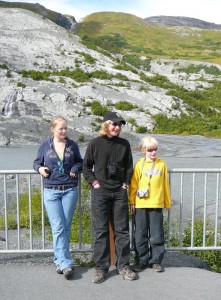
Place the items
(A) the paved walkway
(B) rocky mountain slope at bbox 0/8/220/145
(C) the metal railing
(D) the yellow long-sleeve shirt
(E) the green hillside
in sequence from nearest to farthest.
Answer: (A) the paved walkway, (D) the yellow long-sleeve shirt, (C) the metal railing, (B) rocky mountain slope at bbox 0/8/220/145, (E) the green hillside

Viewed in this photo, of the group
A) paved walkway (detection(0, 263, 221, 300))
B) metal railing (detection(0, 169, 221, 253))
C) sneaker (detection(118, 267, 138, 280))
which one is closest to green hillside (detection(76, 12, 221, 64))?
metal railing (detection(0, 169, 221, 253))

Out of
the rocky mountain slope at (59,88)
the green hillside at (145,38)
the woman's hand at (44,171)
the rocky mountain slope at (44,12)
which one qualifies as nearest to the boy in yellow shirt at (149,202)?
the woman's hand at (44,171)

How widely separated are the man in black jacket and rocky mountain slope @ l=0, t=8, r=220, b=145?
20.7 metres

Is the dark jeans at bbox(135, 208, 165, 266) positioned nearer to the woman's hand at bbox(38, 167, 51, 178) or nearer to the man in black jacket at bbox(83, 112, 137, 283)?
the man in black jacket at bbox(83, 112, 137, 283)

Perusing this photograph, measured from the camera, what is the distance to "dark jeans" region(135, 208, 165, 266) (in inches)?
221

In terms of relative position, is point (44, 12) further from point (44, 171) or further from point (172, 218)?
point (44, 171)

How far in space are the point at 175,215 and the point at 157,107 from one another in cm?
2343

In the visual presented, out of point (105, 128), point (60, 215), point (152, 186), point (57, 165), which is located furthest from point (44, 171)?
point (152, 186)

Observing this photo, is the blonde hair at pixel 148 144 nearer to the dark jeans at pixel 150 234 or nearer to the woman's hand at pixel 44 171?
the dark jeans at pixel 150 234

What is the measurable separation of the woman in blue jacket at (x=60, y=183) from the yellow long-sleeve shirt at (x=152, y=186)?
76 centimetres

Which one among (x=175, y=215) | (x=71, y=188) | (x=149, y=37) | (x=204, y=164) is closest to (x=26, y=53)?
(x=204, y=164)

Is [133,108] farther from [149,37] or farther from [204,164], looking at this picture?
[149,37]

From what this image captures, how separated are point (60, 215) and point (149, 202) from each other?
1170 mm

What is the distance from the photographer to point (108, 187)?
5391mm
